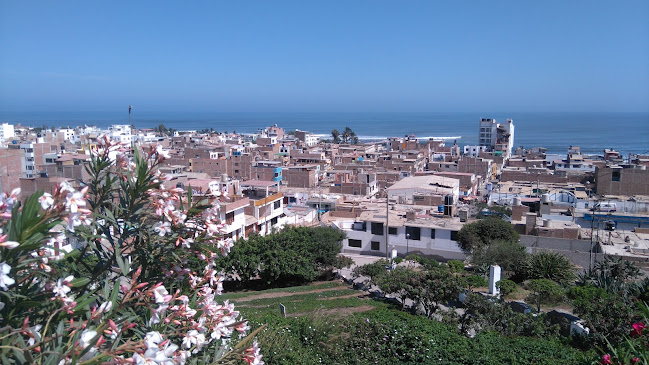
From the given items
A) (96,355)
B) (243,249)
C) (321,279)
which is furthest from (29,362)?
(321,279)

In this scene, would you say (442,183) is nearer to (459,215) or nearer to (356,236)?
(459,215)

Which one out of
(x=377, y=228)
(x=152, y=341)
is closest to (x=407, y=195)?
(x=377, y=228)

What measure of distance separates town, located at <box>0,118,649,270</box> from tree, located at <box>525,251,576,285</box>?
1.99 meters

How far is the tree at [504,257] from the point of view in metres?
16.3

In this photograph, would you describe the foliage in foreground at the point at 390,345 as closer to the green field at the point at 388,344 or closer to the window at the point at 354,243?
the green field at the point at 388,344

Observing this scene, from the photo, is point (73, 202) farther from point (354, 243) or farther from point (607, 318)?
point (354, 243)

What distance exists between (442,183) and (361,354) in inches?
1050

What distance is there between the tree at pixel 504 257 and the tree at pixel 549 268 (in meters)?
0.36

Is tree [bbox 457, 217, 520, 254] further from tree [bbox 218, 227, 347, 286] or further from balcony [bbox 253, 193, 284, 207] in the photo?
balcony [bbox 253, 193, 284, 207]

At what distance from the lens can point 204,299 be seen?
333 cm

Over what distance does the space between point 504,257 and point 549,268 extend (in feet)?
4.74

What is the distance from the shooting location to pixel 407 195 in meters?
30.8

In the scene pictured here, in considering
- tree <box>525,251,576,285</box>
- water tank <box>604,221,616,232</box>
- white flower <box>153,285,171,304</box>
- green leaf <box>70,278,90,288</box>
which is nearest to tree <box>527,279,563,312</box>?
tree <box>525,251,576,285</box>

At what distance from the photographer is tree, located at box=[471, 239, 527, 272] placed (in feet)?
53.4
